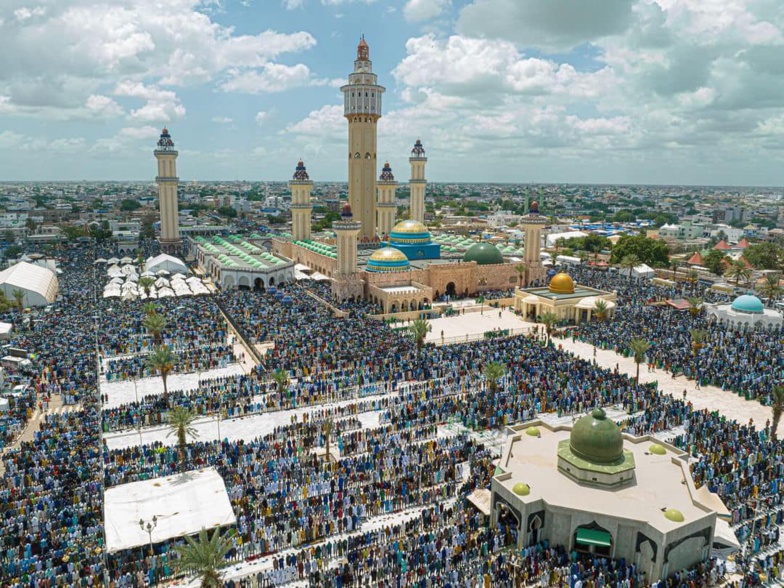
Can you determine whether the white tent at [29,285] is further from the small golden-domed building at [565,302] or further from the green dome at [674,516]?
the green dome at [674,516]

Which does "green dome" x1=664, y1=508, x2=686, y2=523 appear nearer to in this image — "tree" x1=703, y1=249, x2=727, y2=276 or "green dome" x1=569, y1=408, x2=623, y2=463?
"green dome" x1=569, y1=408, x2=623, y2=463

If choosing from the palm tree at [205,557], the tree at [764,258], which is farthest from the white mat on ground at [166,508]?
the tree at [764,258]

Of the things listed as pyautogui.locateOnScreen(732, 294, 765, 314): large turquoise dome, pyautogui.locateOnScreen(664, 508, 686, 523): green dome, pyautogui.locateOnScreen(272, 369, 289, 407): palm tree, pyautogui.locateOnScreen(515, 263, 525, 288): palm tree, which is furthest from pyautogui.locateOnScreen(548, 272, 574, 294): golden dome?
pyautogui.locateOnScreen(664, 508, 686, 523): green dome

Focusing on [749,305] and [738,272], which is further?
[738,272]

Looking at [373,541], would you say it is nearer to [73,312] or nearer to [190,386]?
[190,386]

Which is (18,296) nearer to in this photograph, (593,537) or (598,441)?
→ (598,441)

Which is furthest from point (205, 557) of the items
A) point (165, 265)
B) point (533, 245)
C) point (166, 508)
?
point (165, 265)
